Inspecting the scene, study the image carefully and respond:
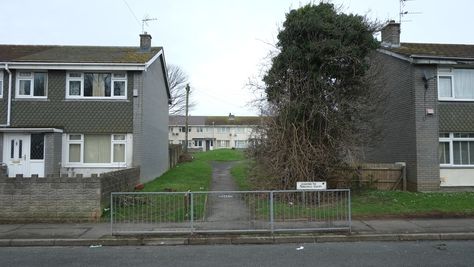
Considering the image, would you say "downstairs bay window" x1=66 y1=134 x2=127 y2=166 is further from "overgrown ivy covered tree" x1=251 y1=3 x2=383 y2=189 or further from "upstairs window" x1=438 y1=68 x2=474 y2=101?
"upstairs window" x1=438 y1=68 x2=474 y2=101

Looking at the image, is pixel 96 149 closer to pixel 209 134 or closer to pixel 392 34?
pixel 392 34

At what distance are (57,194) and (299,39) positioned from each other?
10.0 metres

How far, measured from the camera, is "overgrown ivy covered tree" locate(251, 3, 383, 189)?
1578 cm

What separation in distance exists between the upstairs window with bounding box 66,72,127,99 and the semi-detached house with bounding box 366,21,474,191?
12.3 meters

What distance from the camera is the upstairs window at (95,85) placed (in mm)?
20828

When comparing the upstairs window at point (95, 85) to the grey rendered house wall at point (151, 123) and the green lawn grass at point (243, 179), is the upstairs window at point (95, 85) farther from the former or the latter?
the green lawn grass at point (243, 179)

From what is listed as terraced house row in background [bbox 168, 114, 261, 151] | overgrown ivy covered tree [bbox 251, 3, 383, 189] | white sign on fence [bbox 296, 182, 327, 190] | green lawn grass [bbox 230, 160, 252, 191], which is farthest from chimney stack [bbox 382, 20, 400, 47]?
terraced house row in background [bbox 168, 114, 261, 151]

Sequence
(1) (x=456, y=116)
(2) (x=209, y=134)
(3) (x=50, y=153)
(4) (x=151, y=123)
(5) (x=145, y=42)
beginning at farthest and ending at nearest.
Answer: (2) (x=209, y=134) → (5) (x=145, y=42) → (4) (x=151, y=123) → (3) (x=50, y=153) → (1) (x=456, y=116)

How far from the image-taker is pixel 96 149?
68.7ft

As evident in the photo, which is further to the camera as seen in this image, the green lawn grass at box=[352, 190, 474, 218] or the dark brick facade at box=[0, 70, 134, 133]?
the dark brick facade at box=[0, 70, 134, 133]

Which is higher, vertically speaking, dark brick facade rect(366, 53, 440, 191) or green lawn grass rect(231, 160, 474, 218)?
dark brick facade rect(366, 53, 440, 191)

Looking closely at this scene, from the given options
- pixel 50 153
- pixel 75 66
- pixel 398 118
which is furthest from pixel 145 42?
pixel 398 118

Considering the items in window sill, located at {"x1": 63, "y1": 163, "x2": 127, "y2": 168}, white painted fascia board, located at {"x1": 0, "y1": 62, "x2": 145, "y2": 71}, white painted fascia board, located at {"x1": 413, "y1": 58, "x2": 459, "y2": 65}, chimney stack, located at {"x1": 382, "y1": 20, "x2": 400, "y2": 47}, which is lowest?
window sill, located at {"x1": 63, "y1": 163, "x2": 127, "y2": 168}

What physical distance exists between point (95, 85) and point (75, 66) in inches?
48.2
